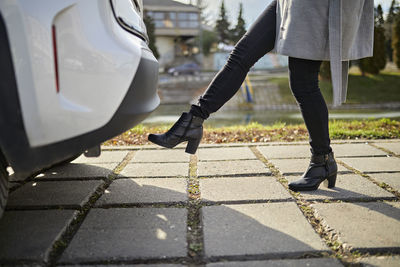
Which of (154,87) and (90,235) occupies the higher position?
→ (154,87)

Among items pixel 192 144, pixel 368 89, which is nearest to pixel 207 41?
pixel 368 89

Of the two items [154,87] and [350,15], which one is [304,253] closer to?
[154,87]

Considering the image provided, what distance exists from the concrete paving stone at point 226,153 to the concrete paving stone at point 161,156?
0.15 meters

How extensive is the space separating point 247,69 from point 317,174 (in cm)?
70

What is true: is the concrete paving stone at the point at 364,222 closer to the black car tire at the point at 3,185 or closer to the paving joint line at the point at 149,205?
the paving joint line at the point at 149,205

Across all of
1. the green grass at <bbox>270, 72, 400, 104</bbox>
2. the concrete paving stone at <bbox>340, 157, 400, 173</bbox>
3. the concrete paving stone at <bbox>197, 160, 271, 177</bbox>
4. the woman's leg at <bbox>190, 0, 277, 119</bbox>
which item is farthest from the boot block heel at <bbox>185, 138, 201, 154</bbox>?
the green grass at <bbox>270, 72, 400, 104</bbox>

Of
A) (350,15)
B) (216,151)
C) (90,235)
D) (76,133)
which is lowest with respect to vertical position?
(216,151)

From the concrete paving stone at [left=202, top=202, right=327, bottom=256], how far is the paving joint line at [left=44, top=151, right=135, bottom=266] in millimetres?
547

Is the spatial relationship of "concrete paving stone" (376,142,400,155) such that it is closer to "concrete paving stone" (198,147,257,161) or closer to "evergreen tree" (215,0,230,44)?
"concrete paving stone" (198,147,257,161)

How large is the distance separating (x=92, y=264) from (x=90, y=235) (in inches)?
9.0

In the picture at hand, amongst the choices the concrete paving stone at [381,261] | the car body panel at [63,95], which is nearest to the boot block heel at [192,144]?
the car body panel at [63,95]

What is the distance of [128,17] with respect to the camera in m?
1.64

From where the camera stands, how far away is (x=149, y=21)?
26562 millimetres

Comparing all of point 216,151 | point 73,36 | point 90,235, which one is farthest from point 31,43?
point 216,151
